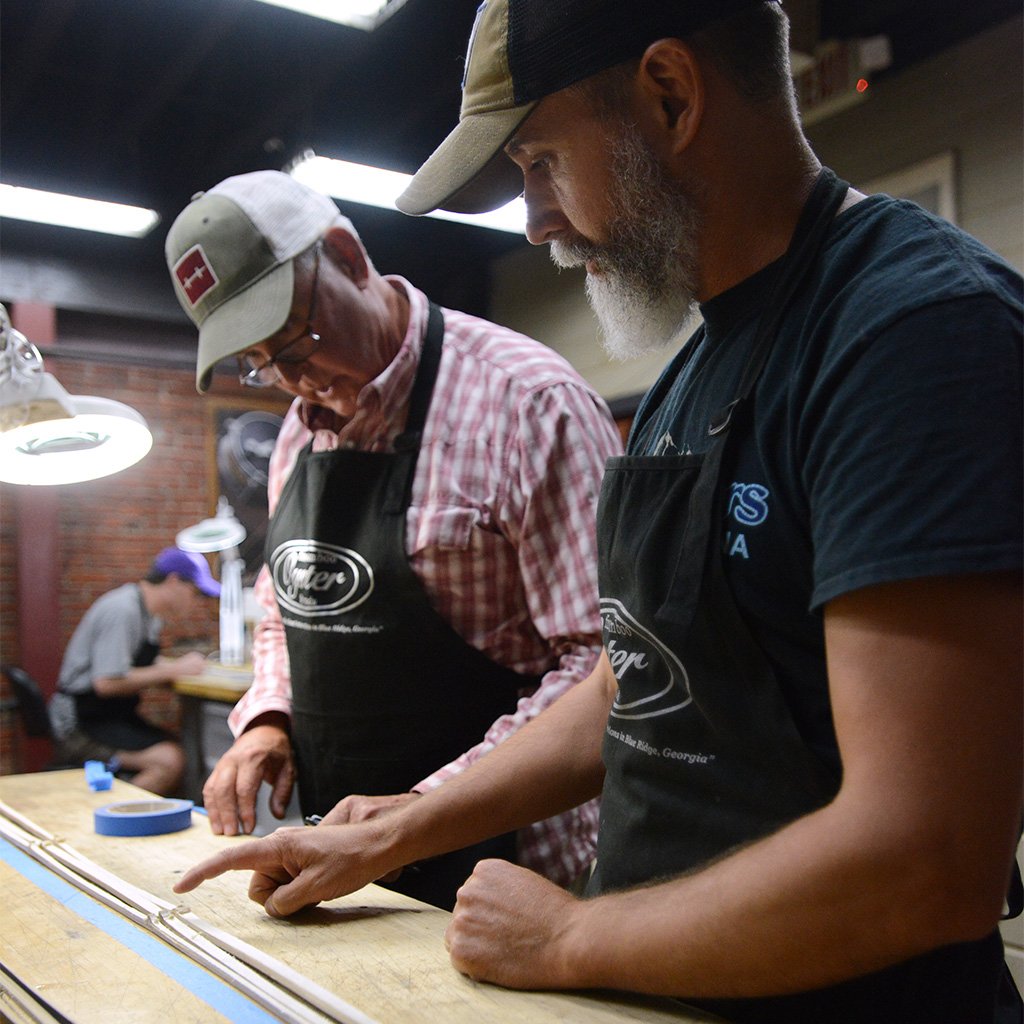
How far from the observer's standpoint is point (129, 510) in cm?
698

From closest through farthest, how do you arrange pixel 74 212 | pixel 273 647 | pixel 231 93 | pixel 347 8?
pixel 273 647, pixel 347 8, pixel 231 93, pixel 74 212

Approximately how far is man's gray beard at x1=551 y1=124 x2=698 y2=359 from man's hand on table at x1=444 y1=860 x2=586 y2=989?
59 cm

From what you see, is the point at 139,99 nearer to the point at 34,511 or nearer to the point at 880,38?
the point at 34,511

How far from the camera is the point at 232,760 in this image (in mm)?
1801

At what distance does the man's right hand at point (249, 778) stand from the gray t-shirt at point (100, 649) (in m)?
3.99

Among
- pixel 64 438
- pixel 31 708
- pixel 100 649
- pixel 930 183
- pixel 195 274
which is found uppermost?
pixel 930 183

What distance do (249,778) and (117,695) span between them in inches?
164

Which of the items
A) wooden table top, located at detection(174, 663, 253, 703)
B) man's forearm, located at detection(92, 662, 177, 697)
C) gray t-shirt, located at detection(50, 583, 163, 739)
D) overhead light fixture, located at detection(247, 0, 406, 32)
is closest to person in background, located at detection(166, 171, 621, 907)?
overhead light fixture, located at detection(247, 0, 406, 32)

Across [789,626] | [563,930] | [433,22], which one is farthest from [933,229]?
[433,22]

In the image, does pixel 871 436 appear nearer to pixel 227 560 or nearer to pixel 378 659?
pixel 378 659

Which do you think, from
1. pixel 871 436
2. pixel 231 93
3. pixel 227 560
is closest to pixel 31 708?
pixel 227 560

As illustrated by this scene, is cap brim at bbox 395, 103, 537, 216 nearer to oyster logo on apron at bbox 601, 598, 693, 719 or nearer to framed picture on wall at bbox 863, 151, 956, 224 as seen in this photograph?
oyster logo on apron at bbox 601, 598, 693, 719

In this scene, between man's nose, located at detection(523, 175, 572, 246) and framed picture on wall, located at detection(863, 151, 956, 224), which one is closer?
man's nose, located at detection(523, 175, 572, 246)

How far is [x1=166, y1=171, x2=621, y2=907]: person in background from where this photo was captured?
5.39 ft
